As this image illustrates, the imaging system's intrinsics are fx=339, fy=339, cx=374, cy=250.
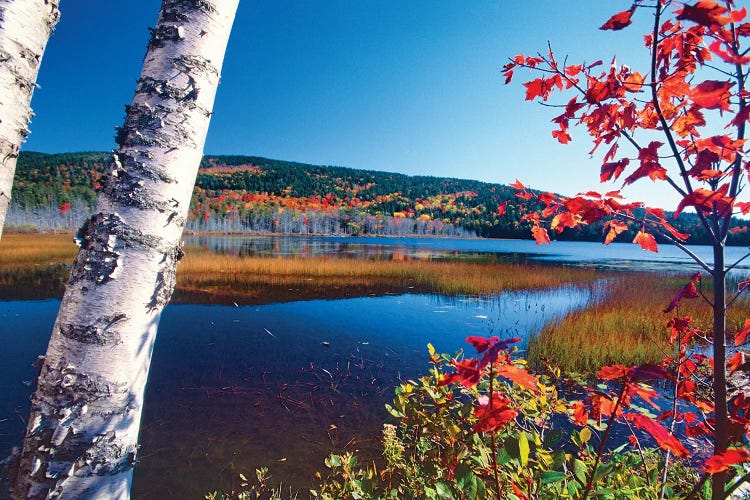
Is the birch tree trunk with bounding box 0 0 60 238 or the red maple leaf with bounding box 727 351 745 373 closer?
the birch tree trunk with bounding box 0 0 60 238

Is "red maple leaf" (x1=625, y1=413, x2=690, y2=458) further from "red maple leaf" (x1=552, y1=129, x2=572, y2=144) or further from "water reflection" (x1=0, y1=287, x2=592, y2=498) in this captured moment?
"water reflection" (x1=0, y1=287, x2=592, y2=498)

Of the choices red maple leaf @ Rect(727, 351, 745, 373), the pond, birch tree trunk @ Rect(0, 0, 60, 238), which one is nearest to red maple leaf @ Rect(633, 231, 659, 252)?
red maple leaf @ Rect(727, 351, 745, 373)

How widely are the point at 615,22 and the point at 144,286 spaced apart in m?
1.71

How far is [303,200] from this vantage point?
5394 inches

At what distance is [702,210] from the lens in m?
1.11

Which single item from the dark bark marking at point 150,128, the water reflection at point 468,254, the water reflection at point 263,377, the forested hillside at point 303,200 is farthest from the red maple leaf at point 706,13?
the forested hillside at point 303,200

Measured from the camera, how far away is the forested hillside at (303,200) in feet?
253

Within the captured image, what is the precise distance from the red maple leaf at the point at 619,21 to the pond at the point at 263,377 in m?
2.31

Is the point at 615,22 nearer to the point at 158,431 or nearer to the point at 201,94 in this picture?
the point at 201,94

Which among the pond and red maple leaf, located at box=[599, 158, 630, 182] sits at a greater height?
red maple leaf, located at box=[599, 158, 630, 182]

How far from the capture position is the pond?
347 centimetres

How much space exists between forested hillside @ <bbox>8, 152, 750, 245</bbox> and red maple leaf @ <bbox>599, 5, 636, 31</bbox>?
68.6 m

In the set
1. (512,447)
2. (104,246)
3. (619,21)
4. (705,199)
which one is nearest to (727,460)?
(512,447)

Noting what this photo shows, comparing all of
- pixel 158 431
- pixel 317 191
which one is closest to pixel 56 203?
pixel 317 191
